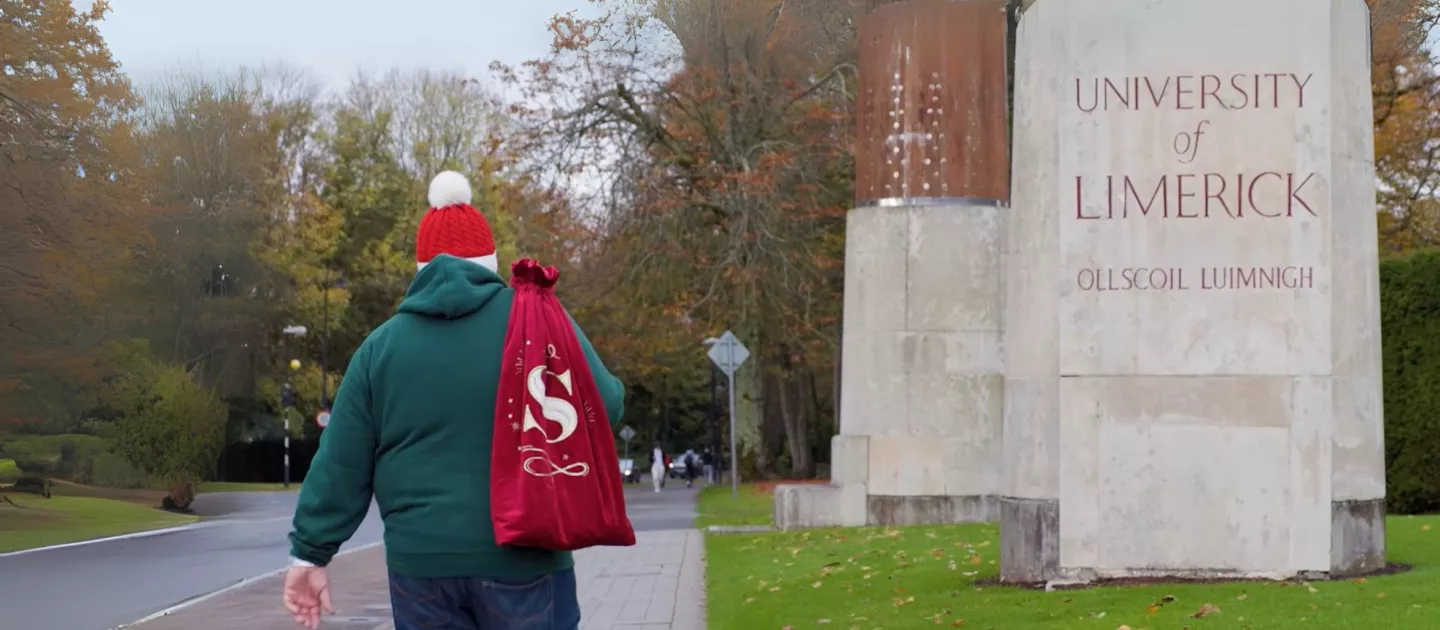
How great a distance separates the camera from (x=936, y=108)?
73.7 ft

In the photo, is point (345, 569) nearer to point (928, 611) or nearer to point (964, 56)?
point (964, 56)

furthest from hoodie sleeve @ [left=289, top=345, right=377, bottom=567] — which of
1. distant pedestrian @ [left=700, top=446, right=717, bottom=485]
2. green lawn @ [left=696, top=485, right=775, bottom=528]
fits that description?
distant pedestrian @ [left=700, top=446, right=717, bottom=485]

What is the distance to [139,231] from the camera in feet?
151

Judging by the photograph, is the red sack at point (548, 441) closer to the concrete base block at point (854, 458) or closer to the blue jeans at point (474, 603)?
the blue jeans at point (474, 603)

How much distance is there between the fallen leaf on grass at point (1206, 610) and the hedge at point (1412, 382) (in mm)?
10041

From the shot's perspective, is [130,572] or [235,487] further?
[235,487]

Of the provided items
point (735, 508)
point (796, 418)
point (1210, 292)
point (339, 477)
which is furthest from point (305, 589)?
point (796, 418)

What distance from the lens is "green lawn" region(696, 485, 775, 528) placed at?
28.6 m

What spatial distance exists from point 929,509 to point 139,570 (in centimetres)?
863

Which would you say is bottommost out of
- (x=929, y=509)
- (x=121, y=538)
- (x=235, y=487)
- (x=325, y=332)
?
(x=121, y=538)

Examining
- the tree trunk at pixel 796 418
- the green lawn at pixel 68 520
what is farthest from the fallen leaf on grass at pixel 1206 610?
the tree trunk at pixel 796 418

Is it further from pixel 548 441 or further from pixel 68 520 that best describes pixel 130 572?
pixel 548 441

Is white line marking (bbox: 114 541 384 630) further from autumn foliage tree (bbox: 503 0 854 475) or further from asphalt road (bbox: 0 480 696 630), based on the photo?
autumn foliage tree (bbox: 503 0 854 475)

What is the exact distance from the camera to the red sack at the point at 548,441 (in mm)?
5309
